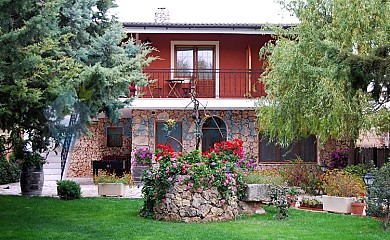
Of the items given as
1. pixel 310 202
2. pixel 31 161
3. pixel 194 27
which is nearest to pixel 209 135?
pixel 194 27

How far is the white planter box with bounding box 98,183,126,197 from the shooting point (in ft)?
52.7

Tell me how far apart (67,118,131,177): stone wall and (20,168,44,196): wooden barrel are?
20.1 feet

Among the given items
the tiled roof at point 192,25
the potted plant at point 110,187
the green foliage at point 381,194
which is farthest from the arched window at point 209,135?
the green foliage at point 381,194

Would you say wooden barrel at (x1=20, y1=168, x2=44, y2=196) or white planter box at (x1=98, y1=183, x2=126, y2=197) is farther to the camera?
wooden barrel at (x1=20, y1=168, x2=44, y2=196)

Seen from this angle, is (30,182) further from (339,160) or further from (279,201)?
(339,160)

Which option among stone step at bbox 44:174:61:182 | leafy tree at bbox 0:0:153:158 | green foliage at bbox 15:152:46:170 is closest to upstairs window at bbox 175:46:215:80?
stone step at bbox 44:174:61:182

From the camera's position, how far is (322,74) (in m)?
13.5

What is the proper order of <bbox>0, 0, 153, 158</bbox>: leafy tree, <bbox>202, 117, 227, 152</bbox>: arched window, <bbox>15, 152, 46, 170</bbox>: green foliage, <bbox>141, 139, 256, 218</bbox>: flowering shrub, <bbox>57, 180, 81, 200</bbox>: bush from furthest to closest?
<bbox>202, 117, 227, 152</bbox>: arched window → <bbox>15, 152, 46, 170</bbox>: green foliage → <bbox>57, 180, 81, 200</bbox>: bush → <bbox>141, 139, 256, 218</bbox>: flowering shrub → <bbox>0, 0, 153, 158</bbox>: leafy tree

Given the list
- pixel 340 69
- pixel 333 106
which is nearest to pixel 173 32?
pixel 333 106

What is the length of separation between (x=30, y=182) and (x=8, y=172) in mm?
4307

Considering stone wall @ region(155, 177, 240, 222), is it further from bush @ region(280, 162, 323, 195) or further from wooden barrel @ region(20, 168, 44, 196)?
wooden barrel @ region(20, 168, 44, 196)

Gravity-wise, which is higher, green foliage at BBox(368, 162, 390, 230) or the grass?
green foliage at BBox(368, 162, 390, 230)

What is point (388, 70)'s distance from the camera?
743 centimetres


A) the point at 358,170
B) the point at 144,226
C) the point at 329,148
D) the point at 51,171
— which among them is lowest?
the point at 144,226
